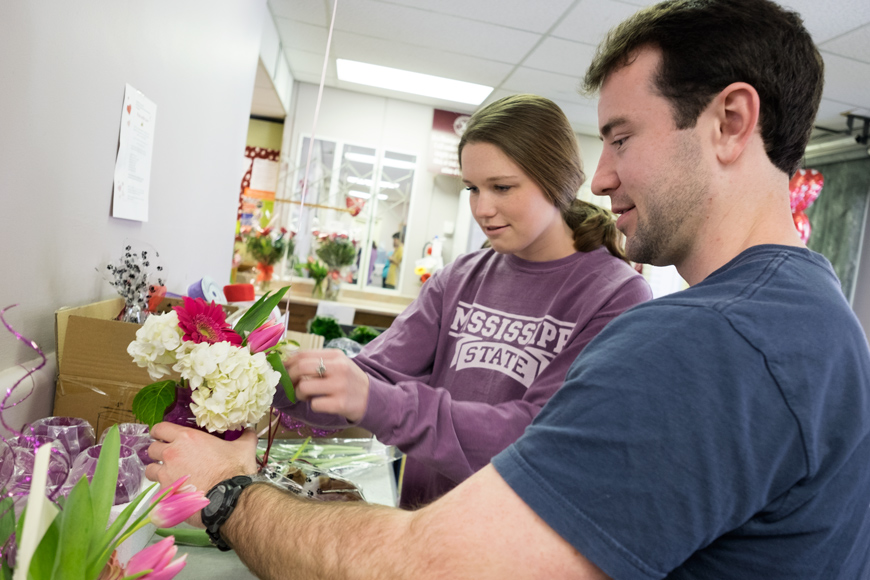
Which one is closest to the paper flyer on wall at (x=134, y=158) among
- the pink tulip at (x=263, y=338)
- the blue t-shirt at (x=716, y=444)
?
the pink tulip at (x=263, y=338)

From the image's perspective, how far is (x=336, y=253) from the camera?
548 centimetres

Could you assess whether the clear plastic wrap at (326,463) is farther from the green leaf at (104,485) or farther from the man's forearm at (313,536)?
the green leaf at (104,485)

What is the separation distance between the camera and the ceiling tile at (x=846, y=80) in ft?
11.5

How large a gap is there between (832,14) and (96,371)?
140 inches

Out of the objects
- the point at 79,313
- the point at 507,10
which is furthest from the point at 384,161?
the point at 79,313

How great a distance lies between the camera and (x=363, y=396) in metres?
1.06

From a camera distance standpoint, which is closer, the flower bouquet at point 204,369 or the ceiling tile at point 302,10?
the flower bouquet at point 204,369

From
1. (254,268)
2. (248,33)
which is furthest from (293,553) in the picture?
(254,268)

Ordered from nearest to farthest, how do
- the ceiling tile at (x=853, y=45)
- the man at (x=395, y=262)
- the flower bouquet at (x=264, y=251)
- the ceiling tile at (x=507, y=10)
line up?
1. the ceiling tile at (x=853, y=45)
2. the ceiling tile at (x=507, y=10)
3. the flower bouquet at (x=264, y=251)
4. the man at (x=395, y=262)

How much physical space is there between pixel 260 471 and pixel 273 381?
0.28 meters

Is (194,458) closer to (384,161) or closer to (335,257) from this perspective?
(335,257)

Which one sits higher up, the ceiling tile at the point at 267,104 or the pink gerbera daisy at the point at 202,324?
the ceiling tile at the point at 267,104

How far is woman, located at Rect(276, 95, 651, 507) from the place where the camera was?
3.65 feet

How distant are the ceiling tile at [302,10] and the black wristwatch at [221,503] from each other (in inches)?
147
